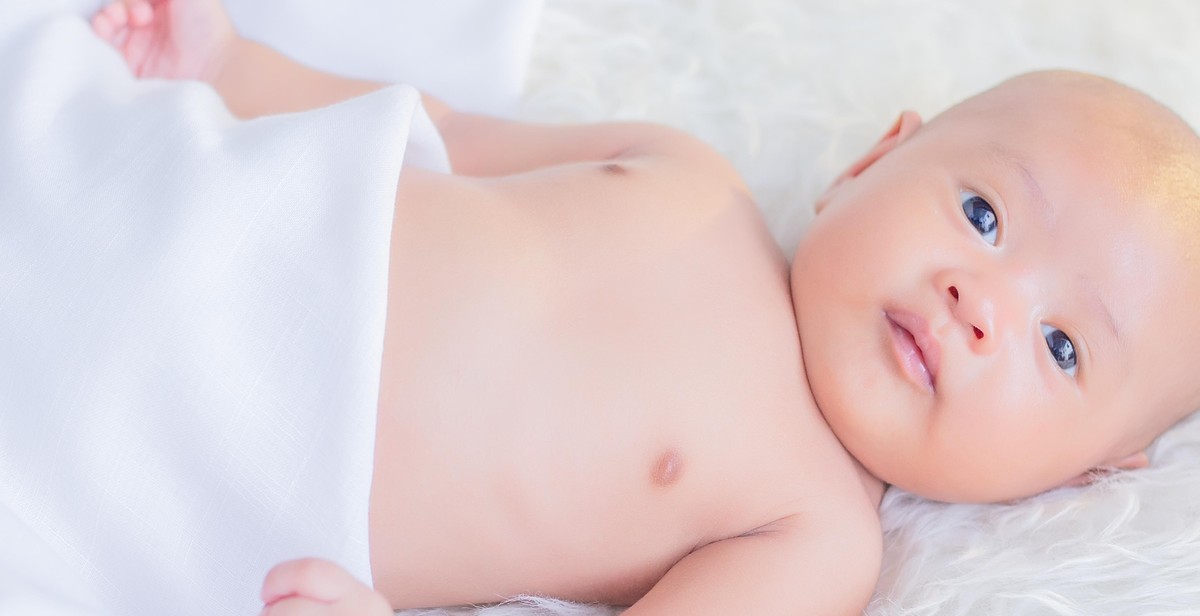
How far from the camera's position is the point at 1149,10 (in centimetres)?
190

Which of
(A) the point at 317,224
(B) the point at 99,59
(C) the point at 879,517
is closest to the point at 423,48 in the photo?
(B) the point at 99,59

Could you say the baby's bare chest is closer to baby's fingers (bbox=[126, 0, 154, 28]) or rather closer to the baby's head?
the baby's head

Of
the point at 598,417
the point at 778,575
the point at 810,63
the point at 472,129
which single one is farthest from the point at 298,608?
the point at 810,63

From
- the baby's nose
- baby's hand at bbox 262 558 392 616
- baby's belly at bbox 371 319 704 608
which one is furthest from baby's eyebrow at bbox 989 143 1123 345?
baby's hand at bbox 262 558 392 616

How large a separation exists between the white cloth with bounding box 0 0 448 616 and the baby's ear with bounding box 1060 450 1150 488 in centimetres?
82

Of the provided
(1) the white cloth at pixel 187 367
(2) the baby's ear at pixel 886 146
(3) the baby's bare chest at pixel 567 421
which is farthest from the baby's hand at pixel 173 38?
(2) the baby's ear at pixel 886 146

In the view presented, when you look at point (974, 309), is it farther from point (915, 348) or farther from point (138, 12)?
point (138, 12)

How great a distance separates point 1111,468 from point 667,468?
546mm

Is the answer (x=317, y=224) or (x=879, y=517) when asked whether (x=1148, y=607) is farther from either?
(x=317, y=224)

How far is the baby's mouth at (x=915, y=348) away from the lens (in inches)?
48.0

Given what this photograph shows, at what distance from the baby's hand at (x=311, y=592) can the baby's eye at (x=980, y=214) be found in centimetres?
75

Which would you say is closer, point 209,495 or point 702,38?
point 209,495

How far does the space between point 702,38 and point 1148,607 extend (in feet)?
3.35

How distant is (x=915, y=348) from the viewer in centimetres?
124
